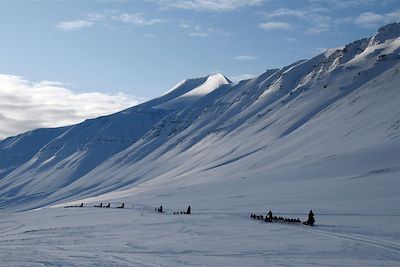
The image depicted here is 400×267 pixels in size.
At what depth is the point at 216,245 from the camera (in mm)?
22344

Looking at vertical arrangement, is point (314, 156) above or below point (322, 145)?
below

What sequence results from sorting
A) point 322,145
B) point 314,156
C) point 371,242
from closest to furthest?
point 371,242, point 314,156, point 322,145

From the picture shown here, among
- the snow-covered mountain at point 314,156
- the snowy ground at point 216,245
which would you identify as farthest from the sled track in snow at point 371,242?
the snow-covered mountain at point 314,156

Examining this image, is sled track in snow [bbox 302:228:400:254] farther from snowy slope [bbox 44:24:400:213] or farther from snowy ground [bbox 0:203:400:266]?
snowy slope [bbox 44:24:400:213]

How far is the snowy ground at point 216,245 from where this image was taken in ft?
59.4

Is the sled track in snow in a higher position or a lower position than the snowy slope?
lower

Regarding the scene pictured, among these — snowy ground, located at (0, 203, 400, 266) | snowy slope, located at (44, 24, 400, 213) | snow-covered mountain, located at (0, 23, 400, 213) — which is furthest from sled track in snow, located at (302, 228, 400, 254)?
snowy slope, located at (44, 24, 400, 213)

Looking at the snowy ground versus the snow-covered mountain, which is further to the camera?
the snow-covered mountain

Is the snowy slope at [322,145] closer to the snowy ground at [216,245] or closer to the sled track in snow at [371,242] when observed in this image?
the snowy ground at [216,245]

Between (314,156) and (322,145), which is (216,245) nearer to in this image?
(314,156)

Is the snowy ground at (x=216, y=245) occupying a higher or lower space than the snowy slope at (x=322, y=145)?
lower

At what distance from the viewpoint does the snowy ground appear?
18.1 meters

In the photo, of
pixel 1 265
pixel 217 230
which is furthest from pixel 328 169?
pixel 1 265

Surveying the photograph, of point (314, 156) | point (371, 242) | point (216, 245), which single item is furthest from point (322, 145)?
point (216, 245)
